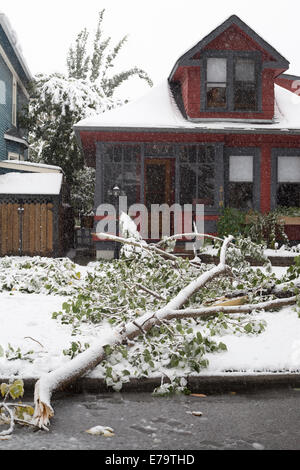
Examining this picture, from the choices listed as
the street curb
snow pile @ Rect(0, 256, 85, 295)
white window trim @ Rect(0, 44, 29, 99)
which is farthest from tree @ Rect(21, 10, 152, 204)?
the street curb

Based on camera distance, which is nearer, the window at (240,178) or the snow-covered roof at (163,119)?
the snow-covered roof at (163,119)

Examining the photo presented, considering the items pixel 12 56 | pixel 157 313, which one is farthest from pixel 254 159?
pixel 157 313

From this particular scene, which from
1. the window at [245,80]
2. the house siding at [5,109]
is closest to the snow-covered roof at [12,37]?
the house siding at [5,109]

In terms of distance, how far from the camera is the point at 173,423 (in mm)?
4102

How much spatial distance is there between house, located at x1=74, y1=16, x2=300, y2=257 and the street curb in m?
10.9

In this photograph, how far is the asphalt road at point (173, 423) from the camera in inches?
144

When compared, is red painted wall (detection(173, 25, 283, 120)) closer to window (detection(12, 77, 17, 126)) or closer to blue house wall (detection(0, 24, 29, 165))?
blue house wall (detection(0, 24, 29, 165))

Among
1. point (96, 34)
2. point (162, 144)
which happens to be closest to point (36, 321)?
point (162, 144)

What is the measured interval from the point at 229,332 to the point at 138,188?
11876 millimetres

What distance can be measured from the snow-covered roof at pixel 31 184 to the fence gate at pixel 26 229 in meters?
0.36

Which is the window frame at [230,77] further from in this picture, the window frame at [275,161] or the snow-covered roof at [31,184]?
the snow-covered roof at [31,184]

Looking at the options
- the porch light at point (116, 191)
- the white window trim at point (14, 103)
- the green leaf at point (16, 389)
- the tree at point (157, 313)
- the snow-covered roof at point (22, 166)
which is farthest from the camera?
the white window trim at point (14, 103)

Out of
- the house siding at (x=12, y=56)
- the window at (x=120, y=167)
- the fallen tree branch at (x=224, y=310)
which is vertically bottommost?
the fallen tree branch at (x=224, y=310)

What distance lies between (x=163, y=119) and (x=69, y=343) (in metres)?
11.0
